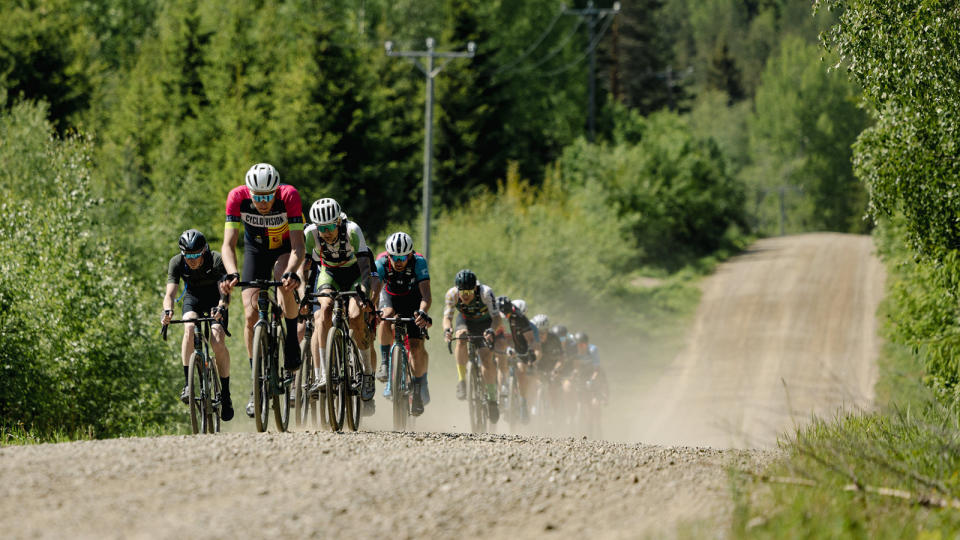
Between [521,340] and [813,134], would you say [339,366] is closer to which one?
[521,340]

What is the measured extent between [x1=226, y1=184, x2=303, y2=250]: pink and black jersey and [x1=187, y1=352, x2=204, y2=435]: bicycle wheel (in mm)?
1179

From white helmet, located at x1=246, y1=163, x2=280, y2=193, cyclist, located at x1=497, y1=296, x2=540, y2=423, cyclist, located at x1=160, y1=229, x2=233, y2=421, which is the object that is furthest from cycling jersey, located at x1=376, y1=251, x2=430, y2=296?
cyclist, located at x1=497, y1=296, x2=540, y2=423

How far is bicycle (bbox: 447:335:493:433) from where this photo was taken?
548 inches

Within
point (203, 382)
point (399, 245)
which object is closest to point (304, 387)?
point (203, 382)

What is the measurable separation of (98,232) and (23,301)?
1297cm

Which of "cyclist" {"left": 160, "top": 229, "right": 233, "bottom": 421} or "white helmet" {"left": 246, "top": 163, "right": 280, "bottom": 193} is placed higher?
"white helmet" {"left": 246, "top": 163, "right": 280, "bottom": 193}

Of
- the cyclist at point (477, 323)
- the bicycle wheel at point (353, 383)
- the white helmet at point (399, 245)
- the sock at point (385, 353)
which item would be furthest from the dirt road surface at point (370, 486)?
the cyclist at point (477, 323)

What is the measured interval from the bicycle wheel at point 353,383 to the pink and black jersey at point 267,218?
115cm

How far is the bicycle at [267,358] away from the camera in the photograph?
955 cm

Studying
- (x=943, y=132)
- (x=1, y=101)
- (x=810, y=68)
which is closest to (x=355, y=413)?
(x=943, y=132)

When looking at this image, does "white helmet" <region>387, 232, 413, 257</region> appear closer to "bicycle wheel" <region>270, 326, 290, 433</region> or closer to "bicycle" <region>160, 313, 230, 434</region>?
"bicycle wheel" <region>270, 326, 290, 433</region>

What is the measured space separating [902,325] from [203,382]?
13987mm

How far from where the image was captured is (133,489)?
6.54 m

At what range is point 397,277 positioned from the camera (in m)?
12.3
